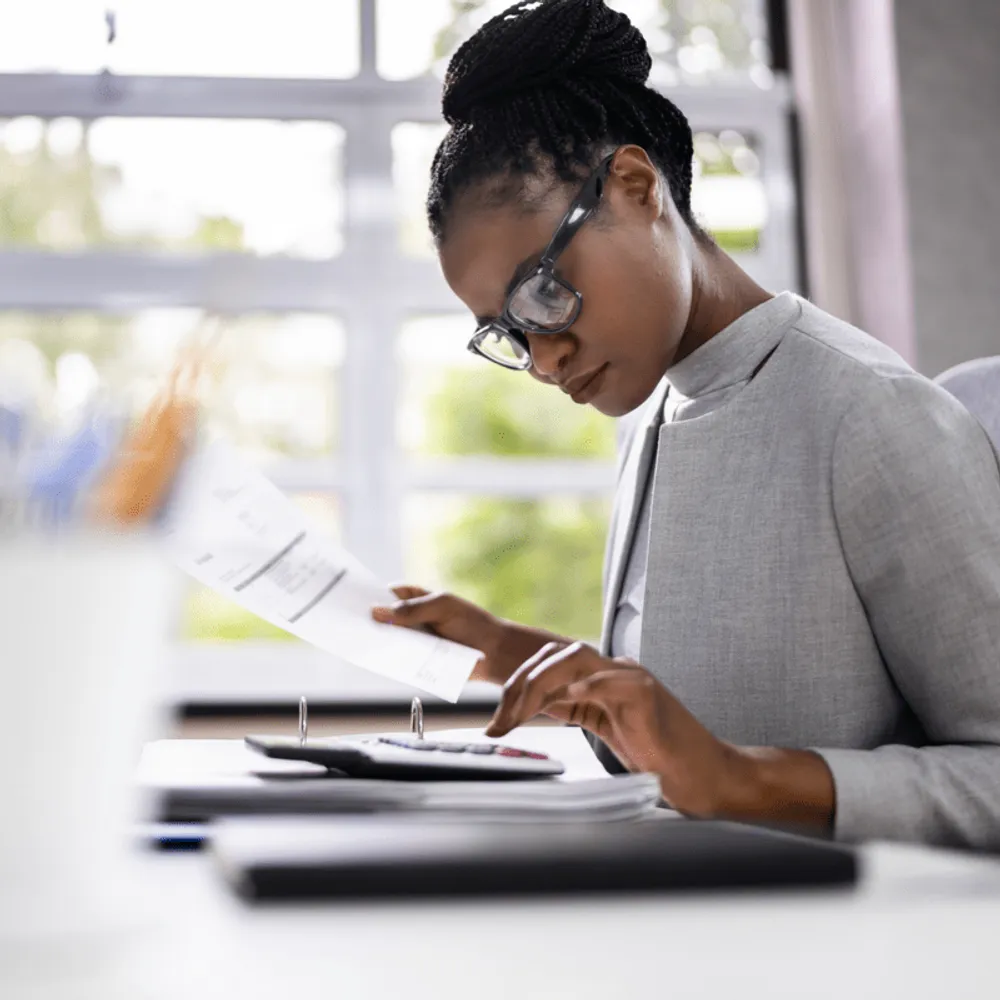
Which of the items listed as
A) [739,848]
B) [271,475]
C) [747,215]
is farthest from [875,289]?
[739,848]

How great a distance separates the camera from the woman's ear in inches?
47.8

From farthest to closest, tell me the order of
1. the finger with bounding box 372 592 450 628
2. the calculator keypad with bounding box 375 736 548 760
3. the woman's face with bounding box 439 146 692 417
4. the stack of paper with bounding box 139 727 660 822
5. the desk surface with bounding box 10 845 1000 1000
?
the woman's face with bounding box 439 146 692 417 < the finger with bounding box 372 592 450 628 < the calculator keypad with bounding box 375 736 548 760 < the stack of paper with bounding box 139 727 660 822 < the desk surface with bounding box 10 845 1000 1000

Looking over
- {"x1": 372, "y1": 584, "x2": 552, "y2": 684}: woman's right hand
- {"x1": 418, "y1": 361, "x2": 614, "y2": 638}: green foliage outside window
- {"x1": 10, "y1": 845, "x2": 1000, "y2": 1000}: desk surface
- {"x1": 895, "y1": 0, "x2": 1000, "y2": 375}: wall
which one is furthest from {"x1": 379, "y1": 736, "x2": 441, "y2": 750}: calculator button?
{"x1": 895, "y1": 0, "x2": 1000, "y2": 375}: wall

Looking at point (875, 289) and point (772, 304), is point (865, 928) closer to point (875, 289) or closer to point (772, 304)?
point (772, 304)

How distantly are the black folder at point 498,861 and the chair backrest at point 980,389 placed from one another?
821 millimetres

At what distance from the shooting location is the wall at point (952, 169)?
2723mm

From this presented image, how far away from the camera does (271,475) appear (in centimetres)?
285

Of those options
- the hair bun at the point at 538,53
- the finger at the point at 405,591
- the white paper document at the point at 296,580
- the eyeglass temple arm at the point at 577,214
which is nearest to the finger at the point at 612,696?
the white paper document at the point at 296,580

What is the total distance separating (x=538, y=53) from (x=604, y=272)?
241mm

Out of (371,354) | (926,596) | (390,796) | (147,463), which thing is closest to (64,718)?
(147,463)

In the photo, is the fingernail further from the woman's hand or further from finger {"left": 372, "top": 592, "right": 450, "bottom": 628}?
finger {"left": 372, "top": 592, "right": 450, "bottom": 628}

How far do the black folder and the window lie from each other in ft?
7.54

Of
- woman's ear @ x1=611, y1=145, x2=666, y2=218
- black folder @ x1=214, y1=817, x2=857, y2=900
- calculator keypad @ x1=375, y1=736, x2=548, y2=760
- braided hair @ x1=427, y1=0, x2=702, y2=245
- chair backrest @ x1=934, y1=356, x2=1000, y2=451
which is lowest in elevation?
calculator keypad @ x1=375, y1=736, x2=548, y2=760

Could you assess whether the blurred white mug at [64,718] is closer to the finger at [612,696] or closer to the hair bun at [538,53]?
the finger at [612,696]
